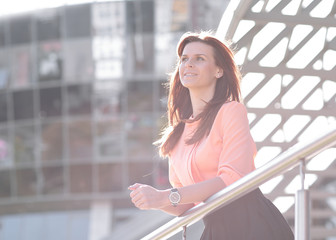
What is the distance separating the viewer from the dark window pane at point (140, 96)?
2503 centimetres

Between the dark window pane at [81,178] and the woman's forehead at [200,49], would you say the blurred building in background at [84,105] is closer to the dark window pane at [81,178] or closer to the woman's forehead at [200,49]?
the dark window pane at [81,178]

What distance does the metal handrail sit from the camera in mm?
2812

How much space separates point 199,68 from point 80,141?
2196 cm

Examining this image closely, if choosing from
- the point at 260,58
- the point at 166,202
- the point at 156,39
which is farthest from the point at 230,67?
the point at 156,39

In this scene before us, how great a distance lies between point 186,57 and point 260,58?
3736 mm

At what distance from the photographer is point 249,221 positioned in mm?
3285

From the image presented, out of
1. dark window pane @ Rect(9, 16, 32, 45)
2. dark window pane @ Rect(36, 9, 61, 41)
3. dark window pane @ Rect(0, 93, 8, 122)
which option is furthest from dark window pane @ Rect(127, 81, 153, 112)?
dark window pane @ Rect(0, 93, 8, 122)

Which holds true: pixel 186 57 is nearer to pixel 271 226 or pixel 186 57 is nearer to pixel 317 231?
pixel 271 226

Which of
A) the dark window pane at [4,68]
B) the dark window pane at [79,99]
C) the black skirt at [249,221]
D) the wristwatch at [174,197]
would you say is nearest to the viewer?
the black skirt at [249,221]

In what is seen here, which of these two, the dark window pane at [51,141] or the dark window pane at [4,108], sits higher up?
the dark window pane at [4,108]

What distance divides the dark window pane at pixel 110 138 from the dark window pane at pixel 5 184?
3.66 metres

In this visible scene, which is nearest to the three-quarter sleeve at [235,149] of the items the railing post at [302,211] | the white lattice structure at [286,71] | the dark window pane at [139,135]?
the railing post at [302,211]

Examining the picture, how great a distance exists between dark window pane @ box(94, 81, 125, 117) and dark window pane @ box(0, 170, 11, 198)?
4109 millimetres

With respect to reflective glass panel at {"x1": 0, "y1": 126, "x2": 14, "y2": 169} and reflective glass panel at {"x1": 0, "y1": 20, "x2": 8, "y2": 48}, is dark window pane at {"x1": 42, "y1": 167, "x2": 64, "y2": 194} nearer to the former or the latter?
reflective glass panel at {"x1": 0, "y1": 126, "x2": 14, "y2": 169}
